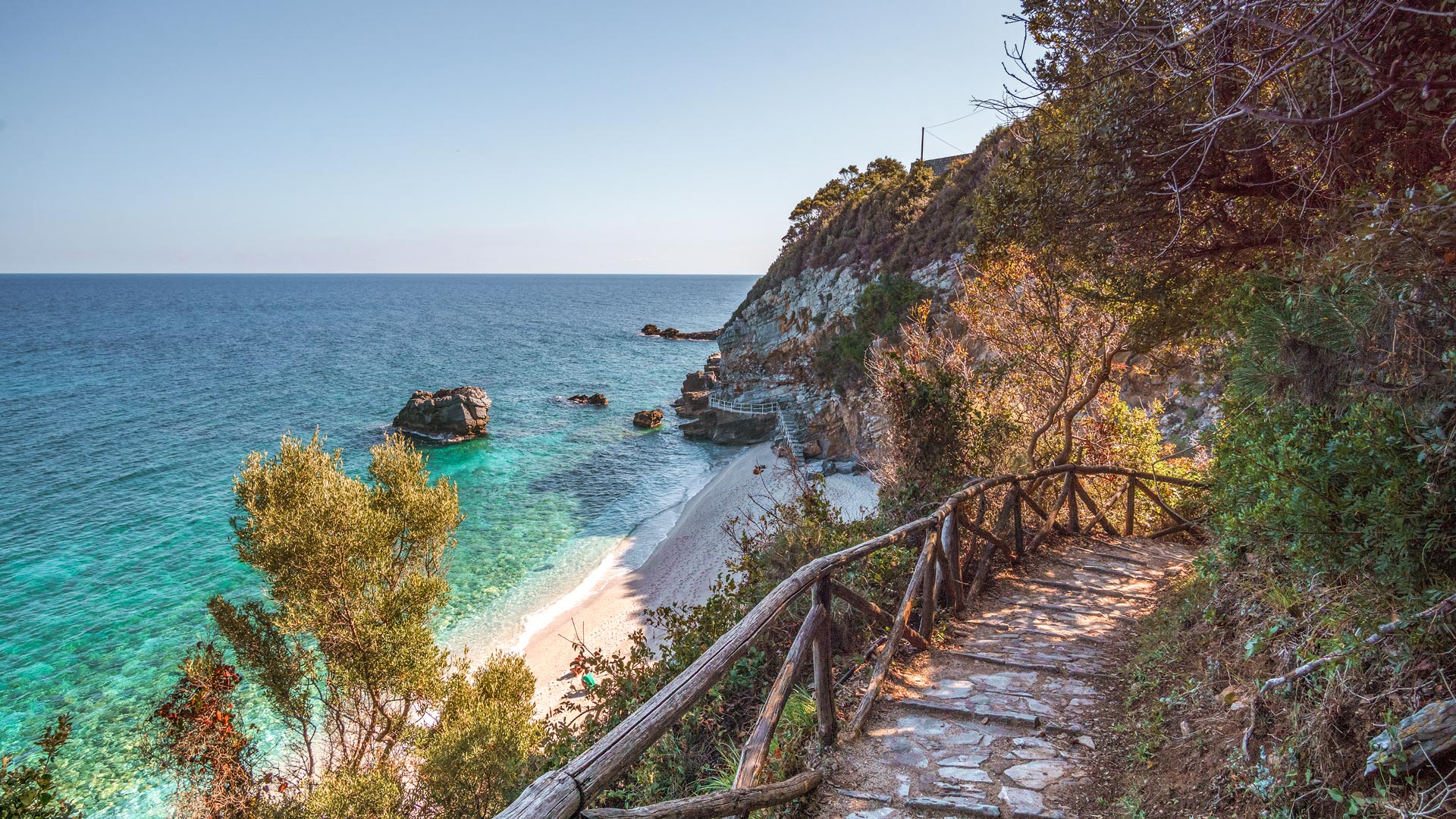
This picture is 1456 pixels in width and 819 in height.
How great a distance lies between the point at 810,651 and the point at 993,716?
1.35 meters

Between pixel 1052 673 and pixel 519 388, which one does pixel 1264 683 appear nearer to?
pixel 1052 673

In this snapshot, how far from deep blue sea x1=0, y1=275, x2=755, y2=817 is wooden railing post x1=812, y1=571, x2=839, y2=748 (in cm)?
1547

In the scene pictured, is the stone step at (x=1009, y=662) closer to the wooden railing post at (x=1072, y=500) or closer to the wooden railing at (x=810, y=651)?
the wooden railing at (x=810, y=651)

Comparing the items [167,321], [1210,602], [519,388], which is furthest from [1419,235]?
[167,321]

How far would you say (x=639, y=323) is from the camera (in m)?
104

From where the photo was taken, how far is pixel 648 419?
41.5 metres

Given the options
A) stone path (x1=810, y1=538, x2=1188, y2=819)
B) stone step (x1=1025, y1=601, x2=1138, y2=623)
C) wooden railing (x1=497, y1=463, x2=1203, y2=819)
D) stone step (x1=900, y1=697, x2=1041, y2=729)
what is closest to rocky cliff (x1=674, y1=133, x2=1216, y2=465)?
wooden railing (x1=497, y1=463, x2=1203, y2=819)

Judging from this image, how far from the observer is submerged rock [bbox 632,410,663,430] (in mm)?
41406

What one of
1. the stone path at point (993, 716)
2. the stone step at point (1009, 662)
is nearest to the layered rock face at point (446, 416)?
the stone path at point (993, 716)

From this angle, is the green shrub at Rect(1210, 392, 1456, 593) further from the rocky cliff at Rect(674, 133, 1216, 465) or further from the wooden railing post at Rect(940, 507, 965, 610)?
the rocky cliff at Rect(674, 133, 1216, 465)

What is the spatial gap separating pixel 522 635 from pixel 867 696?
53.6 ft

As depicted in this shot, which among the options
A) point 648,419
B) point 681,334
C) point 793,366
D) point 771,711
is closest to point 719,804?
point 771,711

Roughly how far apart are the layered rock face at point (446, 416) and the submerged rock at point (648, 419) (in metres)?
9.00

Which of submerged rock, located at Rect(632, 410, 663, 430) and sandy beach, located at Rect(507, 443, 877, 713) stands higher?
submerged rock, located at Rect(632, 410, 663, 430)
